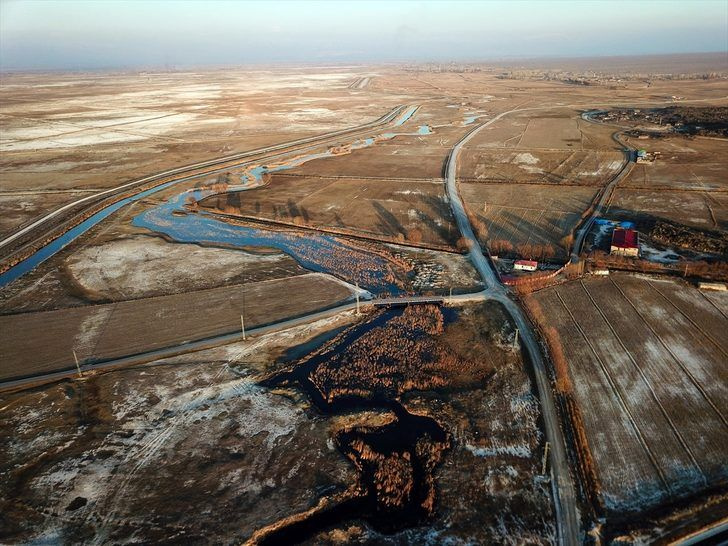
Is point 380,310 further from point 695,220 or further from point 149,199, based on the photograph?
point 149,199

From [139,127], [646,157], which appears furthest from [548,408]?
[139,127]

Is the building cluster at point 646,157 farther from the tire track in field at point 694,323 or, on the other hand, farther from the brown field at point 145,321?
the brown field at point 145,321

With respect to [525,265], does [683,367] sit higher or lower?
lower

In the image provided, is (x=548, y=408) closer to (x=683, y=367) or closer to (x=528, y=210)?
(x=683, y=367)

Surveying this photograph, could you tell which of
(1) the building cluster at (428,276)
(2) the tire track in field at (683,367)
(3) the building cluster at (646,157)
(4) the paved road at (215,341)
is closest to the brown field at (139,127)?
(4) the paved road at (215,341)

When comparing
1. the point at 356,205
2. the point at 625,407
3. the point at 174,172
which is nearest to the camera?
the point at 625,407

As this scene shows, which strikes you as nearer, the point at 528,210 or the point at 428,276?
the point at 428,276
